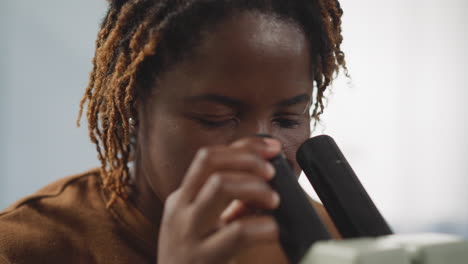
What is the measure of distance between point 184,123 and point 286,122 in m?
0.16

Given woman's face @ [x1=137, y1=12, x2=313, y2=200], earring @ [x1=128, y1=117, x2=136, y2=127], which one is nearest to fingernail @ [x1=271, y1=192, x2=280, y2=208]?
woman's face @ [x1=137, y1=12, x2=313, y2=200]

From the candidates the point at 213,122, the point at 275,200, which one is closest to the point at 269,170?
the point at 275,200

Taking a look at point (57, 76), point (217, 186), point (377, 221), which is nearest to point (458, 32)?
point (57, 76)

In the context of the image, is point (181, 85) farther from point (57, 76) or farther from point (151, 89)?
point (57, 76)

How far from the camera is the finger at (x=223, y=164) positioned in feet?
1.64

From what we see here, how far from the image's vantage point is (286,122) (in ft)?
2.57

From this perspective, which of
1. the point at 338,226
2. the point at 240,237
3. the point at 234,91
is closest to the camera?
the point at 240,237

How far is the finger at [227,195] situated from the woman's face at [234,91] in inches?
9.4

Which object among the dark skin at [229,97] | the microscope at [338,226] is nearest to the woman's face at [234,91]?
the dark skin at [229,97]

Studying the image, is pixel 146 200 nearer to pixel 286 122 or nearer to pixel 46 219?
pixel 46 219

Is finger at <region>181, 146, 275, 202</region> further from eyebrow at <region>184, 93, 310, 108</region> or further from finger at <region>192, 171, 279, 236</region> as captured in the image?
eyebrow at <region>184, 93, 310, 108</region>

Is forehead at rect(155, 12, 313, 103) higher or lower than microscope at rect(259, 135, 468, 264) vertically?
higher

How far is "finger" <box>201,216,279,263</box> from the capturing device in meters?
0.46

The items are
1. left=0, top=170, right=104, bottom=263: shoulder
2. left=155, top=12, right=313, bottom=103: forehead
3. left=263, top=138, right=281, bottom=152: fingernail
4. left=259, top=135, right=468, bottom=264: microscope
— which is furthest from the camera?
left=0, top=170, right=104, bottom=263: shoulder
